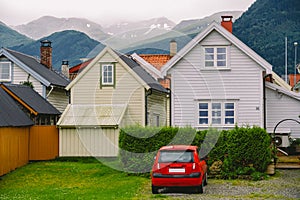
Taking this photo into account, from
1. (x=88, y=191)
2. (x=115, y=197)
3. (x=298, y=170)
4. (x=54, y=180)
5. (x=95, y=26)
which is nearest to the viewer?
(x=115, y=197)

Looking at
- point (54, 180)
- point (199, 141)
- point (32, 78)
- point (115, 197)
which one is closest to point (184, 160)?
point (115, 197)

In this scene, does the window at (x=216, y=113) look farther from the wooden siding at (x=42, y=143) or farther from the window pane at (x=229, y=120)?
the wooden siding at (x=42, y=143)

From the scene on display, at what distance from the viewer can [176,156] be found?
18672 mm

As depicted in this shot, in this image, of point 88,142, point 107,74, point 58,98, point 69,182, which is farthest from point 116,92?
point 69,182

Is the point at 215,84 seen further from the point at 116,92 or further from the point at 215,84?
the point at 116,92

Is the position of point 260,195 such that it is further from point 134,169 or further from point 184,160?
point 134,169

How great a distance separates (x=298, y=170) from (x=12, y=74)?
21.0 m

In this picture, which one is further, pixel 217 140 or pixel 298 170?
pixel 298 170

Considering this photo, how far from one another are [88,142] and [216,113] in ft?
22.9

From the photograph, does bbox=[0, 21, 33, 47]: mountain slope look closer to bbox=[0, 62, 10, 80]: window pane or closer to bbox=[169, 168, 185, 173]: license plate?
bbox=[0, 62, 10, 80]: window pane

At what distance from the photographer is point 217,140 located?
23297mm

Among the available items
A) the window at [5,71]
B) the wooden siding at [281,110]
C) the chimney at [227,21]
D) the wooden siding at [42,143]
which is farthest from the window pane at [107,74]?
the wooden siding at [281,110]

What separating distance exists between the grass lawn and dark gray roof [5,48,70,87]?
35.4 feet

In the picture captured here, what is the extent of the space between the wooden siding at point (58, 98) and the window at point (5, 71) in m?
2.94
